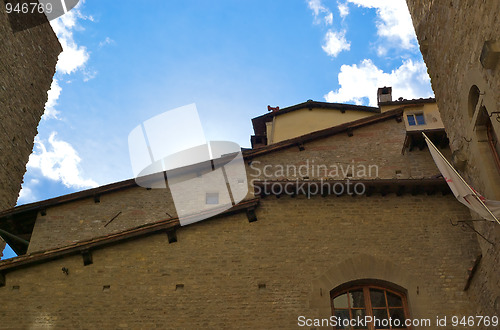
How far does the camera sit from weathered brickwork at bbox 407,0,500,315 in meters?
7.18

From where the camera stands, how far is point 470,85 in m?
7.90

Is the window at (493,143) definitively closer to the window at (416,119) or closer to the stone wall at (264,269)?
Answer: the stone wall at (264,269)

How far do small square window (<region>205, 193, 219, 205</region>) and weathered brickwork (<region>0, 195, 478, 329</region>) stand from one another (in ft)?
10.3

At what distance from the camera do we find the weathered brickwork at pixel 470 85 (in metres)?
7.18

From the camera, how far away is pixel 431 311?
8.45m

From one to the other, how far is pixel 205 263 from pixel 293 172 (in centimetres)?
502

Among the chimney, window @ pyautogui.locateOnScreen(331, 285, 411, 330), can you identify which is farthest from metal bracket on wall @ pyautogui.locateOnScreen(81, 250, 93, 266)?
the chimney

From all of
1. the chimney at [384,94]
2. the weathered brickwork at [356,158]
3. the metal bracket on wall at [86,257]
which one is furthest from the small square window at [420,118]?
the metal bracket on wall at [86,257]

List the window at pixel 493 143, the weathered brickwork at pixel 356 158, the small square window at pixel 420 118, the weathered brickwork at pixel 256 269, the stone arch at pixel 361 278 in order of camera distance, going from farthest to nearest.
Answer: the small square window at pixel 420 118 < the weathered brickwork at pixel 356 158 < the stone arch at pixel 361 278 < the weathered brickwork at pixel 256 269 < the window at pixel 493 143

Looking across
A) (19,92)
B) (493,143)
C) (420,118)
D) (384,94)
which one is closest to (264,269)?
(493,143)

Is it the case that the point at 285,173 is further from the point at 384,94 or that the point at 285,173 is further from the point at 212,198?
the point at 384,94

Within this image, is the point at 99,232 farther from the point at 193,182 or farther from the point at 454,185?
the point at 454,185

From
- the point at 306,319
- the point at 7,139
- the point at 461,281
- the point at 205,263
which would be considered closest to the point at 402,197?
the point at 461,281

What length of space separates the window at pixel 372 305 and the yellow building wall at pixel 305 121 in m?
9.11
